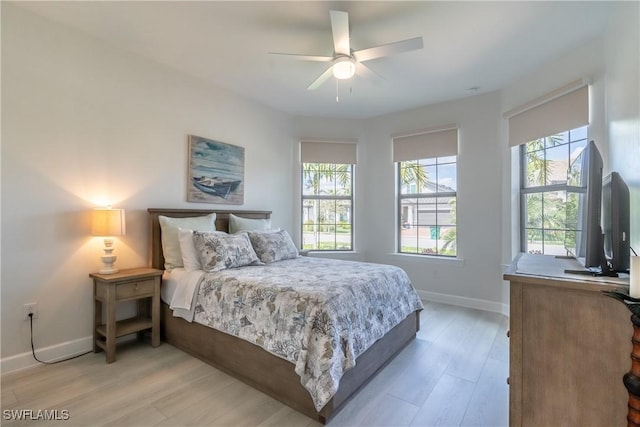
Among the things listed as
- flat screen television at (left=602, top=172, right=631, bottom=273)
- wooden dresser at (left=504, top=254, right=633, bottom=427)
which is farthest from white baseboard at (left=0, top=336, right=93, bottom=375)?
flat screen television at (left=602, top=172, right=631, bottom=273)

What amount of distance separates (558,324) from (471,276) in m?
2.82

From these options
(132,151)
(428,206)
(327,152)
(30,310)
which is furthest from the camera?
(327,152)

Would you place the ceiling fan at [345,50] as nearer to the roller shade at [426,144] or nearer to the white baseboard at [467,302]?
the roller shade at [426,144]

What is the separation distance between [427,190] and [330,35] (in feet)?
8.64

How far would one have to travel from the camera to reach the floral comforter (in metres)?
1.68

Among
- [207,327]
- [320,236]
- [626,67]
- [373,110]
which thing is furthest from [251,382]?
[373,110]

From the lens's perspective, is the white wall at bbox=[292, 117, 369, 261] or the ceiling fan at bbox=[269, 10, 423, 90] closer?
the ceiling fan at bbox=[269, 10, 423, 90]

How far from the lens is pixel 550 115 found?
2990mm

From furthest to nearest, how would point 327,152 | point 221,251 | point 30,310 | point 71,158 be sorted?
point 327,152
point 221,251
point 71,158
point 30,310

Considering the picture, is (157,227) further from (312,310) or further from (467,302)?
(467,302)

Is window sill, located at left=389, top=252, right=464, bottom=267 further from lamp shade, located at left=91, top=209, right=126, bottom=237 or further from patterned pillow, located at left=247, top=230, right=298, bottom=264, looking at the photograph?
lamp shade, located at left=91, top=209, right=126, bottom=237

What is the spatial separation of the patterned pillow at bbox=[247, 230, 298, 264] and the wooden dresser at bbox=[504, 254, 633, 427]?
2.23 metres

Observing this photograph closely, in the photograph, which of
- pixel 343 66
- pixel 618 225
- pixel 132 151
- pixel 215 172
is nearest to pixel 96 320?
pixel 132 151

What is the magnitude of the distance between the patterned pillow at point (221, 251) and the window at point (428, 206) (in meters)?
2.53
